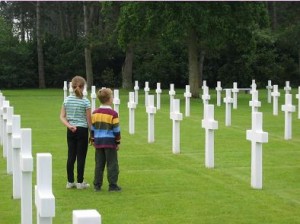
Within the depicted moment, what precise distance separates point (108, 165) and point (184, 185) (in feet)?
4.48

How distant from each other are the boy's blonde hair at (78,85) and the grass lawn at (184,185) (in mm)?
1450

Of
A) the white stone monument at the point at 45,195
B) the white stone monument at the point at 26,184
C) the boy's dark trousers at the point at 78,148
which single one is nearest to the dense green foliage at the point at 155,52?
the boy's dark trousers at the point at 78,148

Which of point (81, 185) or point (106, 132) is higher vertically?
point (106, 132)

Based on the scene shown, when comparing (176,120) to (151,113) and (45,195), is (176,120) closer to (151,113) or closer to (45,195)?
(151,113)

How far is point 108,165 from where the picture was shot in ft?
32.9

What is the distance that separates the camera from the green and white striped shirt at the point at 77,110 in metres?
10.2

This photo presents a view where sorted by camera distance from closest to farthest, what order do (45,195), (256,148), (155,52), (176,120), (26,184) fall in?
(45,195) → (26,184) → (256,148) → (176,120) → (155,52)

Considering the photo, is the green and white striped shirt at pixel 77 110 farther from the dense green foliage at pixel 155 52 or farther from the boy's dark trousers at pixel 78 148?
the dense green foliage at pixel 155 52

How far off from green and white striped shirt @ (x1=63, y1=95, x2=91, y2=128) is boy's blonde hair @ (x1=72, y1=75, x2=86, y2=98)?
0.34 ft

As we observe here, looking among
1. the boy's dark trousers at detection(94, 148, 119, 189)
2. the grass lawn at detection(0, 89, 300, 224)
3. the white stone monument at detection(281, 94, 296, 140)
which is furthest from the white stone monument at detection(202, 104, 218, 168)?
the white stone monument at detection(281, 94, 296, 140)

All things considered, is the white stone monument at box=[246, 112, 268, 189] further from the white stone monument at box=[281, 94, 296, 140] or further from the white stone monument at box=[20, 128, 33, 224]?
the white stone monument at box=[281, 94, 296, 140]

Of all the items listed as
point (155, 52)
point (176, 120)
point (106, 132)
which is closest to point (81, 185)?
point (106, 132)

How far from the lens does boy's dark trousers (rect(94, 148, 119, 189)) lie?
394 inches

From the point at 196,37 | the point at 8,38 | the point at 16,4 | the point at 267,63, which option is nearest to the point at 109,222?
the point at 196,37
